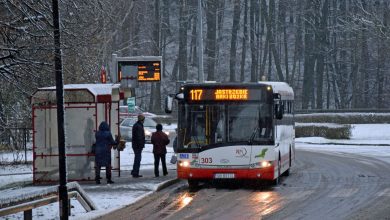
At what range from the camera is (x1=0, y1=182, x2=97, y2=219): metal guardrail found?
13204mm

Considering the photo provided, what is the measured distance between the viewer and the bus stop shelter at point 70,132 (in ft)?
72.8

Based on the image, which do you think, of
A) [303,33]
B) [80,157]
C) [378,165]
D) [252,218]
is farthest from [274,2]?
[252,218]

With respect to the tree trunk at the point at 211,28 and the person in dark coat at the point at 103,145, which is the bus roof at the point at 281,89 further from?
the tree trunk at the point at 211,28

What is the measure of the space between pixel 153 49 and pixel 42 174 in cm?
5290

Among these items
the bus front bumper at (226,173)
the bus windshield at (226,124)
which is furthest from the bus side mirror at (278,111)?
the bus front bumper at (226,173)

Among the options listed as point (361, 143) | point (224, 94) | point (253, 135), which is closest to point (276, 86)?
point (224, 94)

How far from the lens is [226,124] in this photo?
21.0 metres

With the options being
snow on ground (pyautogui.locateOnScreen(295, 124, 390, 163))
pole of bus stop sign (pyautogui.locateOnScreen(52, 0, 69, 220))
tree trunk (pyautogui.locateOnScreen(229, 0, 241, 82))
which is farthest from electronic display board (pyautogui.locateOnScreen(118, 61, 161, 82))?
tree trunk (pyautogui.locateOnScreen(229, 0, 241, 82))

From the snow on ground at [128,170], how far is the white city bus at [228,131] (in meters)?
1.49

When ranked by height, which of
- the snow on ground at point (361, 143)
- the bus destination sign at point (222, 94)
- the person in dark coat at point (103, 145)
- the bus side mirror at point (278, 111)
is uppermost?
the bus destination sign at point (222, 94)

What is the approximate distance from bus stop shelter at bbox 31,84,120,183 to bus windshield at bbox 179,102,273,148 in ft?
9.02

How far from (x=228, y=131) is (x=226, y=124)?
190 millimetres

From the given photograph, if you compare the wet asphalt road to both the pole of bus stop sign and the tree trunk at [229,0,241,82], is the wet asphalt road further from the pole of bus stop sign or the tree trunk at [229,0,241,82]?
the tree trunk at [229,0,241,82]

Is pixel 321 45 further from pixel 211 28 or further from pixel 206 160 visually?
pixel 206 160
